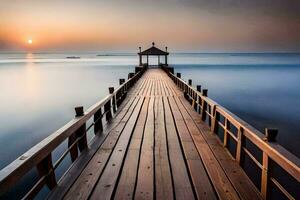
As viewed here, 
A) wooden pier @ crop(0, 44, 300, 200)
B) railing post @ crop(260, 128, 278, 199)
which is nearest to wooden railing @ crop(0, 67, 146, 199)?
wooden pier @ crop(0, 44, 300, 200)

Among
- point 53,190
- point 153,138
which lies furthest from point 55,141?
point 153,138

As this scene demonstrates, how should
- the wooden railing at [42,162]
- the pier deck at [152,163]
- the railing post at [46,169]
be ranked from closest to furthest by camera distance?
the wooden railing at [42,162], the pier deck at [152,163], the railing post at [46,169]

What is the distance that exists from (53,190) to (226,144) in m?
3.23

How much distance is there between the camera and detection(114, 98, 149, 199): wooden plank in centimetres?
317

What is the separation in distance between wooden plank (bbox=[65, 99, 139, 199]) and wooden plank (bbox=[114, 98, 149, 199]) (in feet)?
1.13

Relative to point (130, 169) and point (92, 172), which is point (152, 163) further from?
point (92, 172)

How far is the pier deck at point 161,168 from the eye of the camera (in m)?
3.18

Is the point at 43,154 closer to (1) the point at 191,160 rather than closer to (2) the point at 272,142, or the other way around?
(1) the point at 191,160

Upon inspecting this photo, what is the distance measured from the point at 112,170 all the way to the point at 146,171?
0.50 metres

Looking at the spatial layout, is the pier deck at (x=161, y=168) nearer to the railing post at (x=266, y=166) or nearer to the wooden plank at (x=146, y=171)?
the wooden plank at (x=146, y=171)

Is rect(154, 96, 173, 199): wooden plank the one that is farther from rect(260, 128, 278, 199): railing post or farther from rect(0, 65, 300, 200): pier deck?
rect(260, 128, 278, 199): railing post

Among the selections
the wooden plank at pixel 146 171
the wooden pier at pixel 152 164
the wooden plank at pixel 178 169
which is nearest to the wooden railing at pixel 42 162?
the wooden pier at pixel 152 164

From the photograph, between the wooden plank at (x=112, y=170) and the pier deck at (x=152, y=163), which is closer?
the pier deck at (x=152, y=163)

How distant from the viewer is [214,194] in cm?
315
